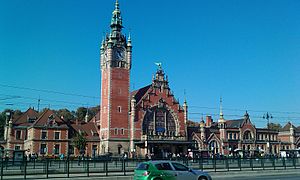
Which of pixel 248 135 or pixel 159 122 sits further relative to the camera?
pixel 248 135

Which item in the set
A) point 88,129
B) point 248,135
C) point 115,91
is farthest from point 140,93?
point 248,135

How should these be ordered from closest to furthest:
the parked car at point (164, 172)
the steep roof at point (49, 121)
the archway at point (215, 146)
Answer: the parked car at point (164, 172)
the steep roof at point (49, 121)
the archway at point (215, 146)

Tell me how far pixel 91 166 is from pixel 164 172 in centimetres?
1151

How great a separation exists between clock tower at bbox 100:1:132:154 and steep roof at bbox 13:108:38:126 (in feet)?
49.3

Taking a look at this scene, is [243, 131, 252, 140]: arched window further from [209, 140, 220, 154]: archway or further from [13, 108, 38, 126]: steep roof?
[13, 108, 38, 126]: steep roof

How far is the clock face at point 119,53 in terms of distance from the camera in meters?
71.6

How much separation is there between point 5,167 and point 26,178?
206cm

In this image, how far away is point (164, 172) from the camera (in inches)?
690

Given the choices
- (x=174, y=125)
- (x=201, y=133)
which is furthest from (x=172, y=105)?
(x=201, y=133)

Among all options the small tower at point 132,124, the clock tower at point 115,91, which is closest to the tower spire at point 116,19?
the clock tower at point 115,91

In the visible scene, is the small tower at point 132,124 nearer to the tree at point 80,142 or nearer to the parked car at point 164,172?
the tree at point 80,142

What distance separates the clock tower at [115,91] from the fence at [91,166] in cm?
3665

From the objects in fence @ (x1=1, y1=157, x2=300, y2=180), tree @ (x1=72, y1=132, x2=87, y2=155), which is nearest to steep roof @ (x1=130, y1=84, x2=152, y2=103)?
tree @ (x1=72, y1=132, x2=87, y2=155)

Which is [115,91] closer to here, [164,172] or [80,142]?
[80,142]
